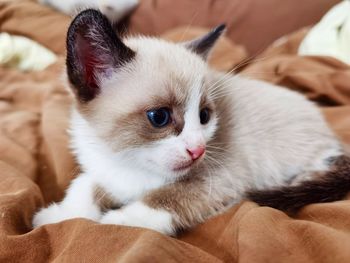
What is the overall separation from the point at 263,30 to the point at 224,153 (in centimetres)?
117

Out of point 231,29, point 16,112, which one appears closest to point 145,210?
point 16,112

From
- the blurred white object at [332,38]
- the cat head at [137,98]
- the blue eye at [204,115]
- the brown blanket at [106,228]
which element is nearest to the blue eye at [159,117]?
the cat head at [137,98]

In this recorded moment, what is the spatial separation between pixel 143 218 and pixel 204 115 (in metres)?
0.28

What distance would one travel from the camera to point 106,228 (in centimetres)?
75

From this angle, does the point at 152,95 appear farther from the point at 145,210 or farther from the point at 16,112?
the point at 16,112

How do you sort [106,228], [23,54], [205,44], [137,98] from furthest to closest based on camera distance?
[23,54] → [205,44] → [137,98] → [106,228]

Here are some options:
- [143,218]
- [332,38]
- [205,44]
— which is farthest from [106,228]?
[332,38]

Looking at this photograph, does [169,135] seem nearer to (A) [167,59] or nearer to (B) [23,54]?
(A) [167,59]

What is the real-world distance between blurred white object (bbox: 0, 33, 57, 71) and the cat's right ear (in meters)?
1.11

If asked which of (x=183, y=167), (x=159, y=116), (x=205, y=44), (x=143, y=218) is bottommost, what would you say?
(x=143, y=218)

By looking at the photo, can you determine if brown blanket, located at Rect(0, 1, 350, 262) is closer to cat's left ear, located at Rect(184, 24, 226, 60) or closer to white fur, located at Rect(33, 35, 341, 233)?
white fur, located at Rect(33, 35, 341, 233)

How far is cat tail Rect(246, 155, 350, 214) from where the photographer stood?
88cm

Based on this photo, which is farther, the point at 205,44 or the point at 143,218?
the point at 205,44

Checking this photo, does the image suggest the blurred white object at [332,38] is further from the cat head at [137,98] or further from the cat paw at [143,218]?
the cat paw at [143,218]
